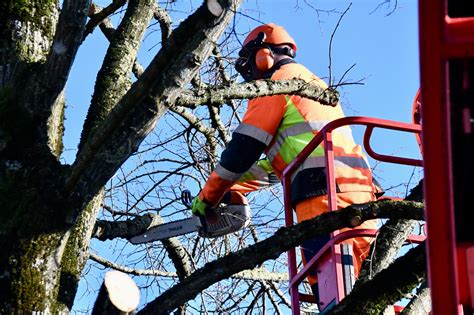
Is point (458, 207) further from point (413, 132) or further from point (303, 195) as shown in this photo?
point (303, 195)

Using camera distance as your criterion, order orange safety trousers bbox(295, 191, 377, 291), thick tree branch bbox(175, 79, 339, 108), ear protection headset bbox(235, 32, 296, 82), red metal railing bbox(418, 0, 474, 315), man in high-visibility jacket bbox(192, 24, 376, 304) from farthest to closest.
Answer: ear protection headset bbox(235, 32, 296, 82), man in high-visibility jacket bbox(192, 24, 376, 304), orange safety trousers bbox(295, 191, 377, 291), thick tree branch bbox(175, 79, 339, 108), red metal railing bbox(418, 0, 474, 315)

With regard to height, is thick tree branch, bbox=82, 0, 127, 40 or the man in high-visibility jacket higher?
thick tree branch, bbox=82, 0, 127, 40

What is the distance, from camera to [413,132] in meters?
4.71

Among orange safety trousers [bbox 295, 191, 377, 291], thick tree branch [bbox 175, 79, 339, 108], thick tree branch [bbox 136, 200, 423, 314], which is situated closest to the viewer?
thick tree branch [bbox 136, 200, 423, 314]

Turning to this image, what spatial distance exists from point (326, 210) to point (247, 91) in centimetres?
112

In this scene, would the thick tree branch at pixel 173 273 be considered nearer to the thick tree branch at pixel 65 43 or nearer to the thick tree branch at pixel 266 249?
the thick tree branch at pixel 65 43

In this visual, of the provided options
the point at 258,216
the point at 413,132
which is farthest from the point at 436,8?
the point at 258,216

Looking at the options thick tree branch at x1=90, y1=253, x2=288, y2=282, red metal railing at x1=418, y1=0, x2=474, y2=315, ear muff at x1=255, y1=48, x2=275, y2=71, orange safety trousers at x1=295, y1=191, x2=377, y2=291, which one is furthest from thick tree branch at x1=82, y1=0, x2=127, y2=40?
red metal railing at x1=418, y1=0, x2=474, y2=315

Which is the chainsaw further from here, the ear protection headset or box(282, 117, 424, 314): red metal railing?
box(282, 117, 424, 314): red metal railing

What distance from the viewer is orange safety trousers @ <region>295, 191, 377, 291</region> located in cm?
507

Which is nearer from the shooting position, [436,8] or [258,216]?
[436,8]

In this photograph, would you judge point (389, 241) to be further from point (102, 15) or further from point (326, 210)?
point (102, 15)

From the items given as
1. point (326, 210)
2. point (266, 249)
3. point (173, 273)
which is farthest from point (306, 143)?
point (266, 249)

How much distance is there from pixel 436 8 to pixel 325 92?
2932mm
